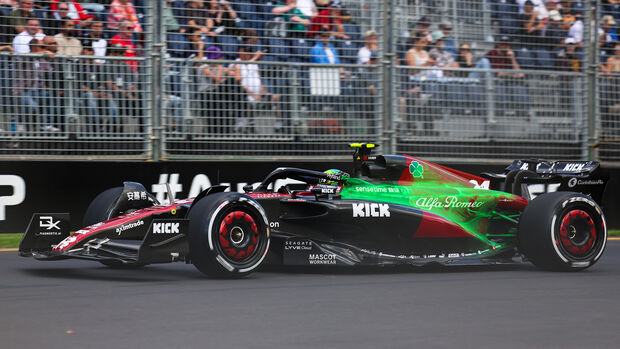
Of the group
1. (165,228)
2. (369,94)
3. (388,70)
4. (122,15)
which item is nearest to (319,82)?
(369,94)

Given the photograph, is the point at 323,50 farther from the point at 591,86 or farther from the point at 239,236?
the point at 239,236

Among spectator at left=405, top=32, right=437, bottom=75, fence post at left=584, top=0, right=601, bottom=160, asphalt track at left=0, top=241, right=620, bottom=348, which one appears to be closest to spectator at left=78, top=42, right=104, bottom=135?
asphalt track at left=0, top=241, right=620, bottom=348

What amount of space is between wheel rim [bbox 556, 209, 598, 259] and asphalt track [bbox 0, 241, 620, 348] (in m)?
0.22

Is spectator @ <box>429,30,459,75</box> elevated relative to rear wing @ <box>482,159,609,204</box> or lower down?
elevated

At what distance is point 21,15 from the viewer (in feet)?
31.9

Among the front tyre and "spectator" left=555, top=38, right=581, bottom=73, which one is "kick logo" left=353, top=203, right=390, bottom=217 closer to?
the front tyre

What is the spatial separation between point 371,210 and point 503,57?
541 centimetres

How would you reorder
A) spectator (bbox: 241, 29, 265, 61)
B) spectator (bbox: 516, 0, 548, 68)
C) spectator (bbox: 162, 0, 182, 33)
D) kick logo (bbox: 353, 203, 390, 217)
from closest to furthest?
kick logo (bbox: 353, 203, 390, 217), spectator (bbox: 162, 0, 182, 33), spectator (bbox: 241, 29, 265, 61), spectator (bbox: 516, 0, 548, 68)

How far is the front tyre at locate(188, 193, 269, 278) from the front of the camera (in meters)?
6.27

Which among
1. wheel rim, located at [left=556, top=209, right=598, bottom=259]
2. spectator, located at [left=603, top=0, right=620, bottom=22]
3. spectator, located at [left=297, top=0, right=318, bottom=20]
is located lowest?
wheel rim, located at [left=556, top=209, right=598, bottom=259]

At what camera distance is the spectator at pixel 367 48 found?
11164mm

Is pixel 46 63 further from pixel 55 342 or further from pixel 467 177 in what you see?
pixel 55 342

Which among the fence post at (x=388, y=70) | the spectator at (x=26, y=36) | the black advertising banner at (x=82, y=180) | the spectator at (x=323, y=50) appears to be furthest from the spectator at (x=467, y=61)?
the spectator at (x=26, y=36)

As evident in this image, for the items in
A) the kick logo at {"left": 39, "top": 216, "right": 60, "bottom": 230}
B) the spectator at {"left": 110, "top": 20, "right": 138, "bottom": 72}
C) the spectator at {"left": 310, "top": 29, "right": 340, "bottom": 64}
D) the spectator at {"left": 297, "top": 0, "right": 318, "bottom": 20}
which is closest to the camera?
the kick logo at {"left": 39, "top": 216, "right": 60, "bottom": 230}
